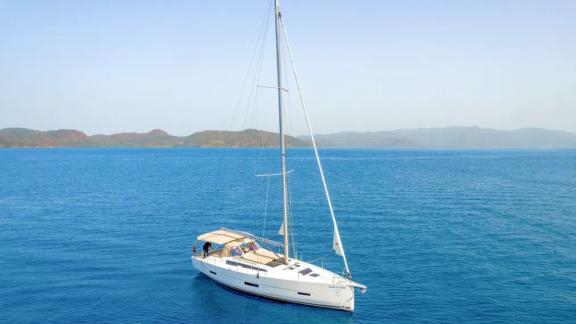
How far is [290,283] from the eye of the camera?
26.5m

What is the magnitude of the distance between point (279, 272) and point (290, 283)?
138cm

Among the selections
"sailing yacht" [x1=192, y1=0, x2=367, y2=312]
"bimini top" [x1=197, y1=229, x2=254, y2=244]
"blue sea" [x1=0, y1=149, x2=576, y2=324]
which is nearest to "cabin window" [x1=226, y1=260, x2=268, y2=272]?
"sailing yacht" [x1=192, y1=0, x2=367, y2=312]

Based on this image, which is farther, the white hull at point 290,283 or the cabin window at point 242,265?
the cabin window at point 242,265

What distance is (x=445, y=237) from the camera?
42469mm

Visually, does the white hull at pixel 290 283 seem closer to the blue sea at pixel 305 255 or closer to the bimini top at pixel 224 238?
the blue sea at pixel 305 255

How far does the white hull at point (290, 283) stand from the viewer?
84.6 feet

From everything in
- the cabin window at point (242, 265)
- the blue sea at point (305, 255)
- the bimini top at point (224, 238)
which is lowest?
the blue sea at point (305, 255)

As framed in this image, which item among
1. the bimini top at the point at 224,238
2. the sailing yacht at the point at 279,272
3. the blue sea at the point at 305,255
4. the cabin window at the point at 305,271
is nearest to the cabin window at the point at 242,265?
the sailing yacht at the point at 279,272

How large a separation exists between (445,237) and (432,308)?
60.3ft

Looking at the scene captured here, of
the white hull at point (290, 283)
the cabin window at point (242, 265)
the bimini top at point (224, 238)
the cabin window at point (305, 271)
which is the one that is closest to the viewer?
the white hull at point (290, 283)

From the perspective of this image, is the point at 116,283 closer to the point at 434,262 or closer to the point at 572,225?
the point at 434,262

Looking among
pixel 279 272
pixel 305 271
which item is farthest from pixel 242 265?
pixel 305 271

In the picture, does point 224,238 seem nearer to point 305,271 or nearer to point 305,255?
point 305,271

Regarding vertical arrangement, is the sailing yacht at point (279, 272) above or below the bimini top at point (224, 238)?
below
